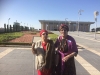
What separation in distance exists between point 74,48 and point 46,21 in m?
84.0

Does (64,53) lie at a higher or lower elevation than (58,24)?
lower

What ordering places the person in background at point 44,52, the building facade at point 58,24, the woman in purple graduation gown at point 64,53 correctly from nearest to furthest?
the person in background at point 44,52
the woman in purple graduation gown at point 64,53
the building facade at point 58,24

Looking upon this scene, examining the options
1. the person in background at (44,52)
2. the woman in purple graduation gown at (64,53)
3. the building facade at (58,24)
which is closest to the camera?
the person in background at (44,52)

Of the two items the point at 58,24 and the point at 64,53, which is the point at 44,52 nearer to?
the point at 64,53

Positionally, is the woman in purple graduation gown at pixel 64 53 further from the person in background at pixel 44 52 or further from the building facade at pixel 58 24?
the building facade at pixel 58 24

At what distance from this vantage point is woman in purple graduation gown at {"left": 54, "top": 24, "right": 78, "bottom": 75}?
8.91 ft

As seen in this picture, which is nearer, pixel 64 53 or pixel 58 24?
pixel 64 53

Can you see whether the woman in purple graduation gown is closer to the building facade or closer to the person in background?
the person in background

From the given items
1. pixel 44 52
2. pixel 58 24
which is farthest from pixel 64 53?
pixel 58 24

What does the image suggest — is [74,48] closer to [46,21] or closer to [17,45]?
[17,45]

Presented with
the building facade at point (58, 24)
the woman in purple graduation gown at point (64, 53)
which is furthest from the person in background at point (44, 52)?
the building facade at point (58, 24)

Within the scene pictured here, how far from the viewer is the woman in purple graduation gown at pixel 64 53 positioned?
2715 mm

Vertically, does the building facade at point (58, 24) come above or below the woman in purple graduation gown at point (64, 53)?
above

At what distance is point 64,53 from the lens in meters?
2.74
